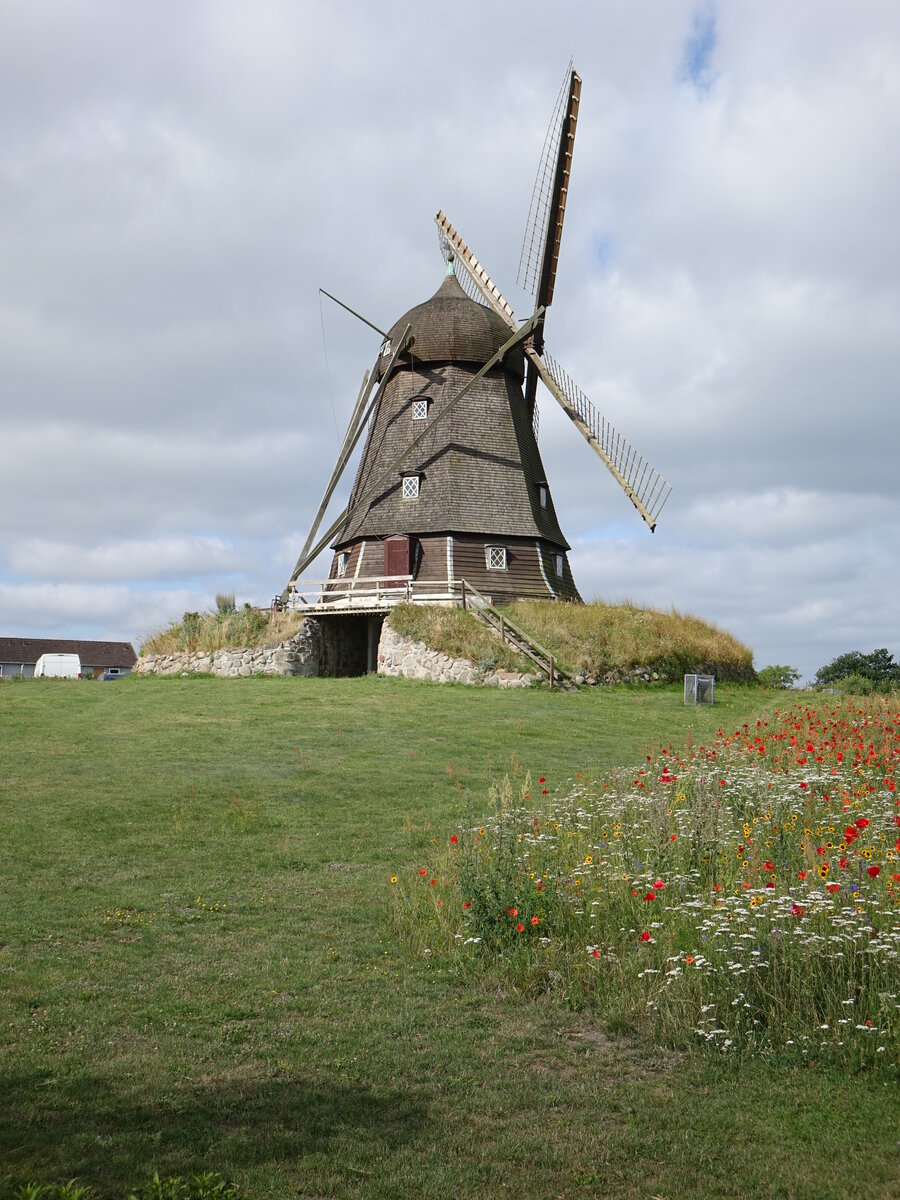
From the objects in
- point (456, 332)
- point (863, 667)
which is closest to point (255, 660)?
point (456, 332)

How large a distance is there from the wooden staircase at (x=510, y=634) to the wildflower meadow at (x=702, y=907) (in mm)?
15082

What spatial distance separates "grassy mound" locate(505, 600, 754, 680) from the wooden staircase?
17.5 inches

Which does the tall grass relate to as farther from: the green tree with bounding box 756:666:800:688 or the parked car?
the parked car

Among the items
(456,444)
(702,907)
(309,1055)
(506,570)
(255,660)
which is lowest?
(309,1055)

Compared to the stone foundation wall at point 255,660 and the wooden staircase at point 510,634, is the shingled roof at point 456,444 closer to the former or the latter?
the wooden staircase at point 510,634

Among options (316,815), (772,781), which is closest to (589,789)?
(772,781)

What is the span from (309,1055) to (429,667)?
902 inches

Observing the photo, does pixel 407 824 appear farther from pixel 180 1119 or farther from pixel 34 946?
pixel 180 1119

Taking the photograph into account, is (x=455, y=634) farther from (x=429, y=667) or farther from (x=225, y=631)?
(x=225, y=631)

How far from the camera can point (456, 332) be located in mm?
34375

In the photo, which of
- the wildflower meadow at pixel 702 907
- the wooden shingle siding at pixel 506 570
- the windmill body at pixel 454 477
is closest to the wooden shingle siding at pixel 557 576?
the windmill body at pixel 454 477

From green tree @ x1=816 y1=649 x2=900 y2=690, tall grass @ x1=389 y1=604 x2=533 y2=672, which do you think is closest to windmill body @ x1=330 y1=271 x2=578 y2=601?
tall grass @ x1=389 y1=604 x2=533 y2=672

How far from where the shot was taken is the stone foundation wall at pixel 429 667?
2708 centimetres

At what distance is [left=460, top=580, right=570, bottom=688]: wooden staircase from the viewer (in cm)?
2688
